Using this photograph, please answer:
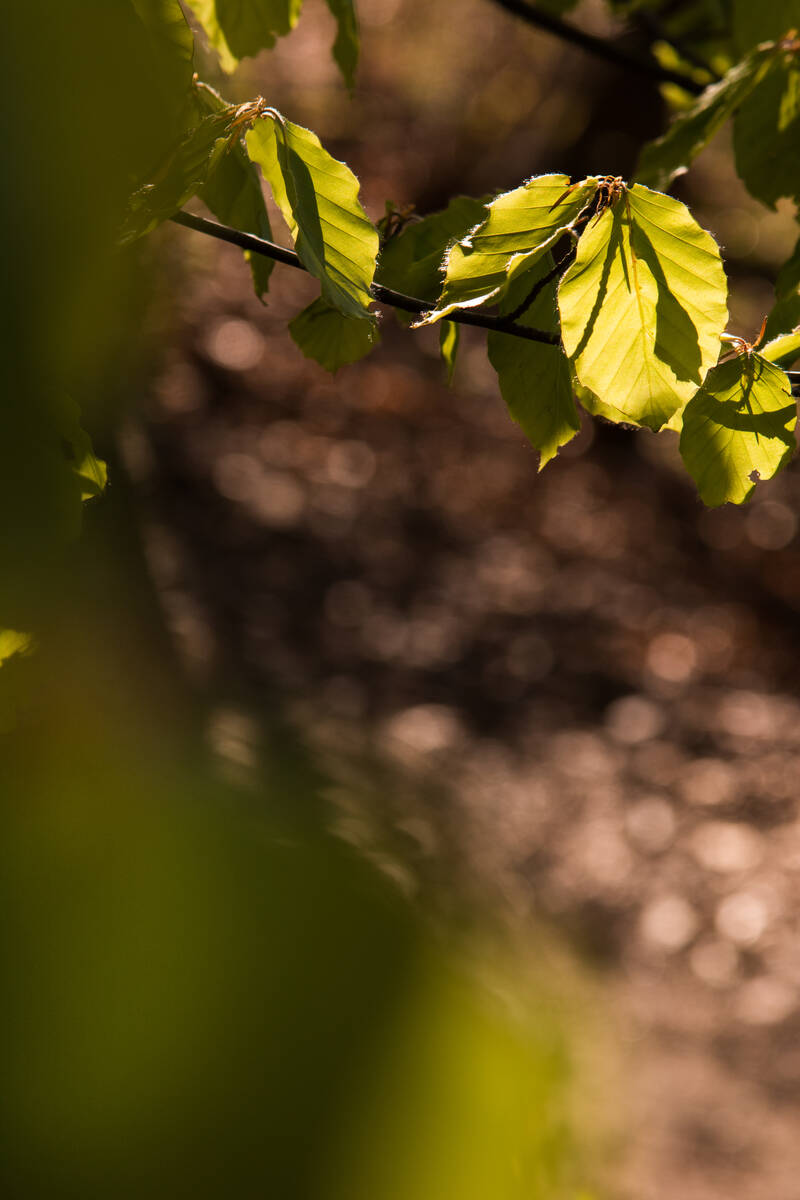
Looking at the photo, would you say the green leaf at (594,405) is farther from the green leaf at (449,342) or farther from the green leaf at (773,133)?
the green leaf at (773,133)

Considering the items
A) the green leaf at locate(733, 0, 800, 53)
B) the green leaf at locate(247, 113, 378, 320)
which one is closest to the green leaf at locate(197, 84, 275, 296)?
the green leaf at locate(247, 113, 378, 320)

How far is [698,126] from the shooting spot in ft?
4.66

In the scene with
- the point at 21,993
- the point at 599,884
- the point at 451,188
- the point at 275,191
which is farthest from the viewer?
the point at 451,188

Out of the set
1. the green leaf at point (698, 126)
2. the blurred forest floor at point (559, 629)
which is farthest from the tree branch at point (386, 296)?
the blurred forest floor at point (559, 629)

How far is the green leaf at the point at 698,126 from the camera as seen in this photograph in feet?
4.41

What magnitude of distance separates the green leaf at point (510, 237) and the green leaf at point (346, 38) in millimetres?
537

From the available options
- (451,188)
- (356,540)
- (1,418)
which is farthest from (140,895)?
(451,188)

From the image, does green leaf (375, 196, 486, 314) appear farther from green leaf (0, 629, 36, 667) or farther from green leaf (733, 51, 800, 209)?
green leaf (0, 629, 36, 667)

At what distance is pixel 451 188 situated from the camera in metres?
8.83

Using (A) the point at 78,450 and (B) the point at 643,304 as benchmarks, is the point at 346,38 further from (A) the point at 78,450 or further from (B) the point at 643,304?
(A) the point at 78,450

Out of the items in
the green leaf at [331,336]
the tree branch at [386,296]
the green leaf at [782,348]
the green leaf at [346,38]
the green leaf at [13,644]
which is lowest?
the green leaf at [13,644]

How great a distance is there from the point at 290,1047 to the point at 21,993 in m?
0.07

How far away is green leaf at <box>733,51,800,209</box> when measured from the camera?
4.38 ft

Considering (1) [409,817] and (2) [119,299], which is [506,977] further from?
(2) [119,299]
